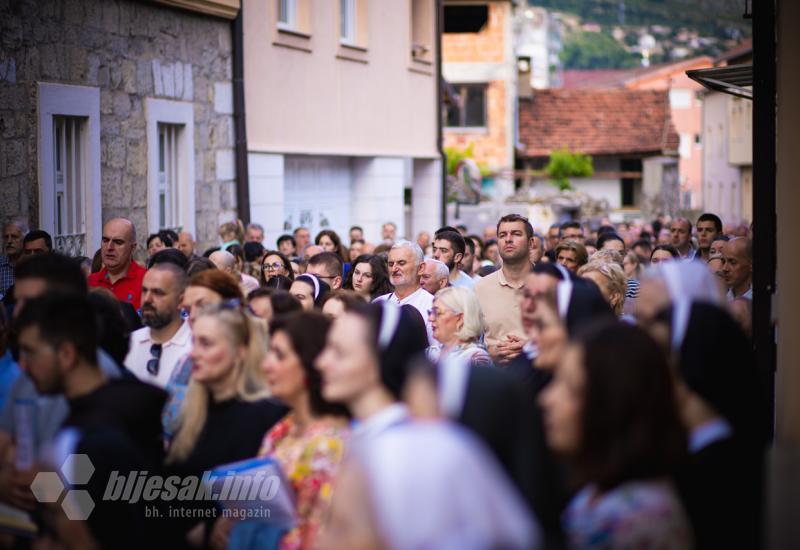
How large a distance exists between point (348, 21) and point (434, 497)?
19422 millimetres

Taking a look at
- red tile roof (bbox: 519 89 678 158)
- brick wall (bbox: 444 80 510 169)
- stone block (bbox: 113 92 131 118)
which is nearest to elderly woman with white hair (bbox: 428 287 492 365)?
stone block (bbox: 113 92 131 118)

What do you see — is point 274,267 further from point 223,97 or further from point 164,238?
point 223,97

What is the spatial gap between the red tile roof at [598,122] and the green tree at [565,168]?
2953 mm

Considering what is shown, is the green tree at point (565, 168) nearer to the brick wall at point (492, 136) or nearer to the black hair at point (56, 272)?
the brick wall at point (492, 136)

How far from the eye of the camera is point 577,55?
13825 cm

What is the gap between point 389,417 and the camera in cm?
464

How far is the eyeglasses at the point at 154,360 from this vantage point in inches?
285

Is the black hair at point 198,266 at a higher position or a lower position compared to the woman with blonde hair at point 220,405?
higher

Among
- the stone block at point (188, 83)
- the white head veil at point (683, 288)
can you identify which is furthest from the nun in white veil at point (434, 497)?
the stone block at point (188, 83)

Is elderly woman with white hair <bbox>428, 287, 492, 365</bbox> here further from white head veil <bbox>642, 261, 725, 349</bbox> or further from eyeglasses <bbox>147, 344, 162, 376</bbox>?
white head veil <bbox>642, 261, 725, 349</bbox>

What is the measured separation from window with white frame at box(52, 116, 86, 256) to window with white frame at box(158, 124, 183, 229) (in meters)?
1.80

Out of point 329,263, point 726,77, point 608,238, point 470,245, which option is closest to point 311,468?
point 329,263

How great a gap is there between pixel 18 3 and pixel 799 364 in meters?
8.53

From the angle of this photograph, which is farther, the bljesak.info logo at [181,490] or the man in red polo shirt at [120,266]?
the man in red polo shirt at [120,266]
